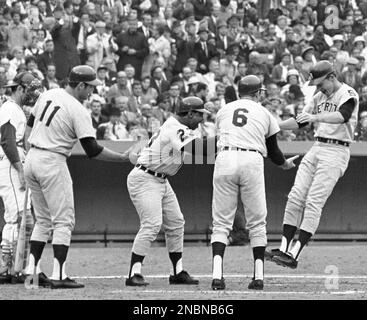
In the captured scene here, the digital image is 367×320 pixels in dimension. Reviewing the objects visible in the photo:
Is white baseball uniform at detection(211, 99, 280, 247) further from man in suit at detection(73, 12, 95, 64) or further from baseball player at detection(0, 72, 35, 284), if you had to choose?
man in suit at detection(73, 12, 95, 64)

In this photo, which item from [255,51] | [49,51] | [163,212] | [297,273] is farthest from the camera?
[255,51]

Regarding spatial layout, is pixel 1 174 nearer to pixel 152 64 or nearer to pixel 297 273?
pixel 297 273

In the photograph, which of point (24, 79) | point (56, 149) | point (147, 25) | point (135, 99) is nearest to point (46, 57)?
point (135, 99)

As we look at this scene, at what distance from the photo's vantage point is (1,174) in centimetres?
1143

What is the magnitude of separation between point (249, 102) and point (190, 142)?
2.54ft

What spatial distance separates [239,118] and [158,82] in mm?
9271

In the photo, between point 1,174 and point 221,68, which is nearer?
point 1,174

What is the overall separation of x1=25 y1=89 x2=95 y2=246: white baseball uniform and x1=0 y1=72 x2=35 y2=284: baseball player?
809mm

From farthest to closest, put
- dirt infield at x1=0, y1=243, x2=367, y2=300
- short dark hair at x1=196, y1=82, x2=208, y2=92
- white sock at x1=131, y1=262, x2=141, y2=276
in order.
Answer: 1. short dark hair at x1=196, y1=82, x2=208, y2=92
2. white sock at x1=131, y1=262, x2=141, y2=276
3. dirt infield at x1=0, y1=243, x2=367, y2=300

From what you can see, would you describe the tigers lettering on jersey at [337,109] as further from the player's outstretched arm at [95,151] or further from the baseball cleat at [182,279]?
the player's outstretched arm at [95,151]

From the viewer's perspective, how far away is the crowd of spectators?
18.4m

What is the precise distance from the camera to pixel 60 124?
10.3 metres

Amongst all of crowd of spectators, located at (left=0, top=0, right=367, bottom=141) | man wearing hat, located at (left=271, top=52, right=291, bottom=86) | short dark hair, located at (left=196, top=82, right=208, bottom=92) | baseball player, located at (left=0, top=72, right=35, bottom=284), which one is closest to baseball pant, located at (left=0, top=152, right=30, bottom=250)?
baseball player, located at (left=0, top=72, right=35, bottom=284)

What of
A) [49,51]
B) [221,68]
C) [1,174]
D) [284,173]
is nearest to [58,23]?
[49,51]
